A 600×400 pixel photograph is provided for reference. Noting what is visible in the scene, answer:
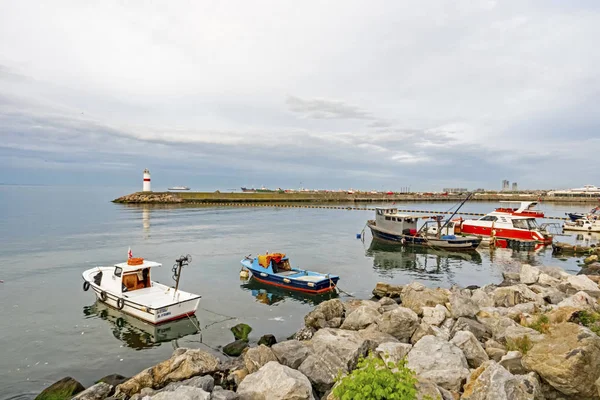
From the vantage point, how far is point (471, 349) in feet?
36.3

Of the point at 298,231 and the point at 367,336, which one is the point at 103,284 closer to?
the point at 367,336

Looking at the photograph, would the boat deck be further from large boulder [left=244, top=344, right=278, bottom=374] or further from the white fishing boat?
large boulder [left=244, top=344, right=278, bottom=374]

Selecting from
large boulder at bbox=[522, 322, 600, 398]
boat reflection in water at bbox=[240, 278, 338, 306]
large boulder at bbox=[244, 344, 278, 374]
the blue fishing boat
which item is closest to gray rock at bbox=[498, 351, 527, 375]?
large boulder at bbox=[522, 322, 600, 398]

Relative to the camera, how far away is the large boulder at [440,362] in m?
9.37

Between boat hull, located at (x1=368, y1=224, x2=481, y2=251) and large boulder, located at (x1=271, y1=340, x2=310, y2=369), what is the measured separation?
117ft

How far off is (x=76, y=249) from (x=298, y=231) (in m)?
31.9

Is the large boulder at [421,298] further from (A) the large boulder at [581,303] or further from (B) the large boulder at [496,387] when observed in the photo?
(B) the large boulder at [496,387]

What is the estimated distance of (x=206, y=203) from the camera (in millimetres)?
121938

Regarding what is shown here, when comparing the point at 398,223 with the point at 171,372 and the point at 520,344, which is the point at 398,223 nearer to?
the point at 520,344

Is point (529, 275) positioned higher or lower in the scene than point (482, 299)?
higher

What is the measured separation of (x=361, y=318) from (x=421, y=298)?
3563 millimetres

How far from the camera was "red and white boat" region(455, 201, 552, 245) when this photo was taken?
4762 centimetres

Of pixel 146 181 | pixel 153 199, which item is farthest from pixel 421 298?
pixel 146 181

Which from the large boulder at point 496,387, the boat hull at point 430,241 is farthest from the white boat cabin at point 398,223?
the large boulder at point 496,387
